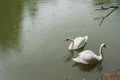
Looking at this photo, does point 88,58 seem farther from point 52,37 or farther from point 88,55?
point 52,37

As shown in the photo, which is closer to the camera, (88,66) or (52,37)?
(88,66)

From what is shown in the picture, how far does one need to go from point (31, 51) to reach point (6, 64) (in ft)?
3.24

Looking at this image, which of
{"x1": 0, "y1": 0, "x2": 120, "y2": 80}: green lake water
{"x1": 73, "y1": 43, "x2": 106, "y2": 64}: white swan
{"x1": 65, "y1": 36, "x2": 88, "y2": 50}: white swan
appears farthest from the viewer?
{"x1": 65, "y1": 36, "x2": 88, "y2": 50}: white swan

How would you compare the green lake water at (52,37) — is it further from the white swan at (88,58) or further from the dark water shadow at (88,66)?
the white swan at (88,58)

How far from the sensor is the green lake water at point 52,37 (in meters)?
8.12

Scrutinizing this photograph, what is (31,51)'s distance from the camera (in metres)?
9.24

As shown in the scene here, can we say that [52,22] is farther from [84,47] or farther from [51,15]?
[84,47]

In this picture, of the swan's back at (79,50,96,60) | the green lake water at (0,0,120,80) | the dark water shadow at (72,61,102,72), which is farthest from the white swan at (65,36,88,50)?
the dark water shadow at (72,61,102,72)

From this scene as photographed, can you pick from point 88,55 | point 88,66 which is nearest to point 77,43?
point 88,55

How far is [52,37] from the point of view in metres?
10.0

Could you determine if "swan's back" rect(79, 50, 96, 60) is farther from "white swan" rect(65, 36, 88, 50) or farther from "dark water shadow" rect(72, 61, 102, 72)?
"white swan" rect(65, 36, 88, 50)

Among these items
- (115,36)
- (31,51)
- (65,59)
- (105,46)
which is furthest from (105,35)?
(31,51)

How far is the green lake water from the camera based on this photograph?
812 cm

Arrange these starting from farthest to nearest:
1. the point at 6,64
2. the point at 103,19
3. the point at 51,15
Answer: the point at 51,15 < the point at 103,19 < the point at 6,64
